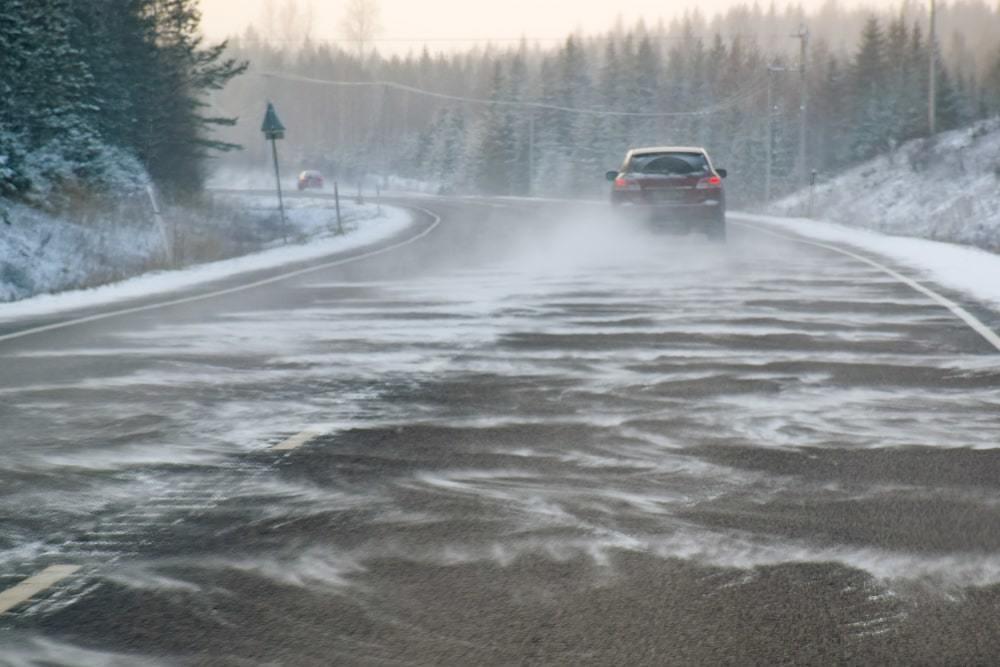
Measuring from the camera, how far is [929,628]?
13.1ft

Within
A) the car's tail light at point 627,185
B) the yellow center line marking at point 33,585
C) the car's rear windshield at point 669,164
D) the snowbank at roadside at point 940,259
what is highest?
the car's rear windshield at point 669,164

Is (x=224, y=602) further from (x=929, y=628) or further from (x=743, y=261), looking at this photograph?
(x=743, y=261)

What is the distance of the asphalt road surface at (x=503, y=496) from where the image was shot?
4.00 meters

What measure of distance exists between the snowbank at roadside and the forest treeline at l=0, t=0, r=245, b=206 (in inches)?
630

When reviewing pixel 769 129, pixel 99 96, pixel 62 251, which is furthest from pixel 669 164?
pixel 769 129

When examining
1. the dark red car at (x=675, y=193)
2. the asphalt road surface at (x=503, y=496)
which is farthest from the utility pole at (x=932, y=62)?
the asphalt road surface at (x=503, y=496)

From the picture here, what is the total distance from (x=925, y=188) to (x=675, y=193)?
127 feet

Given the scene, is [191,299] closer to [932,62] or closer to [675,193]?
[675,193]

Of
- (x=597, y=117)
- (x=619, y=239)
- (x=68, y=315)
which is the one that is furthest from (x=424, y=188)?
(x=68, y=315)

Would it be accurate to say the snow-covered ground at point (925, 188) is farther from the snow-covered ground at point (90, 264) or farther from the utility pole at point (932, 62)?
the snow-covered ground at point (90, 264)

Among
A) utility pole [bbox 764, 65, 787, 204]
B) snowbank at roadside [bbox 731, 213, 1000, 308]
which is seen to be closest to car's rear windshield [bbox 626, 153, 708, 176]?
snowbank at roadside [bbox 731, 213, 1000, 308]

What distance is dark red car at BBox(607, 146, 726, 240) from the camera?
2353cm

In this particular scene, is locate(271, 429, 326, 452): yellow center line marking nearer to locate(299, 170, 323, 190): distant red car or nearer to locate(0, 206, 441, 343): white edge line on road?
locate(0, 206, 441, 343): white edge line on road

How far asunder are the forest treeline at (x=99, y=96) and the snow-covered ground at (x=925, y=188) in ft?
74.5
